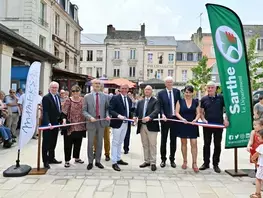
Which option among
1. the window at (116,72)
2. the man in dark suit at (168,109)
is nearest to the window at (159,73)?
the window at (116,72)

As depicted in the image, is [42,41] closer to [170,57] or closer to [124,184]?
[124,184]

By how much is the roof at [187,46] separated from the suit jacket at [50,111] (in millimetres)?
38748

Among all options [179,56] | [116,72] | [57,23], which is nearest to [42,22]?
[57,23]

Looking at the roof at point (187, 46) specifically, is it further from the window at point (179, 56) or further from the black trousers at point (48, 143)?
the black trousers at point (48, 143)

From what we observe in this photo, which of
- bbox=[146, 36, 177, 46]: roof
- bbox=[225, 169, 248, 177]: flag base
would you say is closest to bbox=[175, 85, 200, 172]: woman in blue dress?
bbox=[225, 169, 248, 177]: flag base

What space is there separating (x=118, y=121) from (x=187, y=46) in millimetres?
39878

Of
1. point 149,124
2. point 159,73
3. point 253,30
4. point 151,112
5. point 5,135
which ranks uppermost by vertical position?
point 253,30

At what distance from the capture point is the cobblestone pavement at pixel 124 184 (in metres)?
4.37

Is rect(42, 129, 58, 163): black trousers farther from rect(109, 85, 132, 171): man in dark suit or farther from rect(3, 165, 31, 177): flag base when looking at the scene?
rect(109, 85, 132, 171): man in dark suit

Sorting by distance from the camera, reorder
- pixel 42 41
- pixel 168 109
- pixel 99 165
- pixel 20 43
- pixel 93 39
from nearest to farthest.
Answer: pixel 99 165 < pixel 168 109 < pixel 20 43 < pixel 42 41 < pixel 93 39

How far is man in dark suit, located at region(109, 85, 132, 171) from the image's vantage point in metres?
5.75

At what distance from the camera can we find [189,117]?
5770 millimetres

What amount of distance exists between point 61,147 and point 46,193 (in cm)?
368

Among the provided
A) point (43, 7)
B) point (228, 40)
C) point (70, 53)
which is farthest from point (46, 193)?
point (70, 53)
